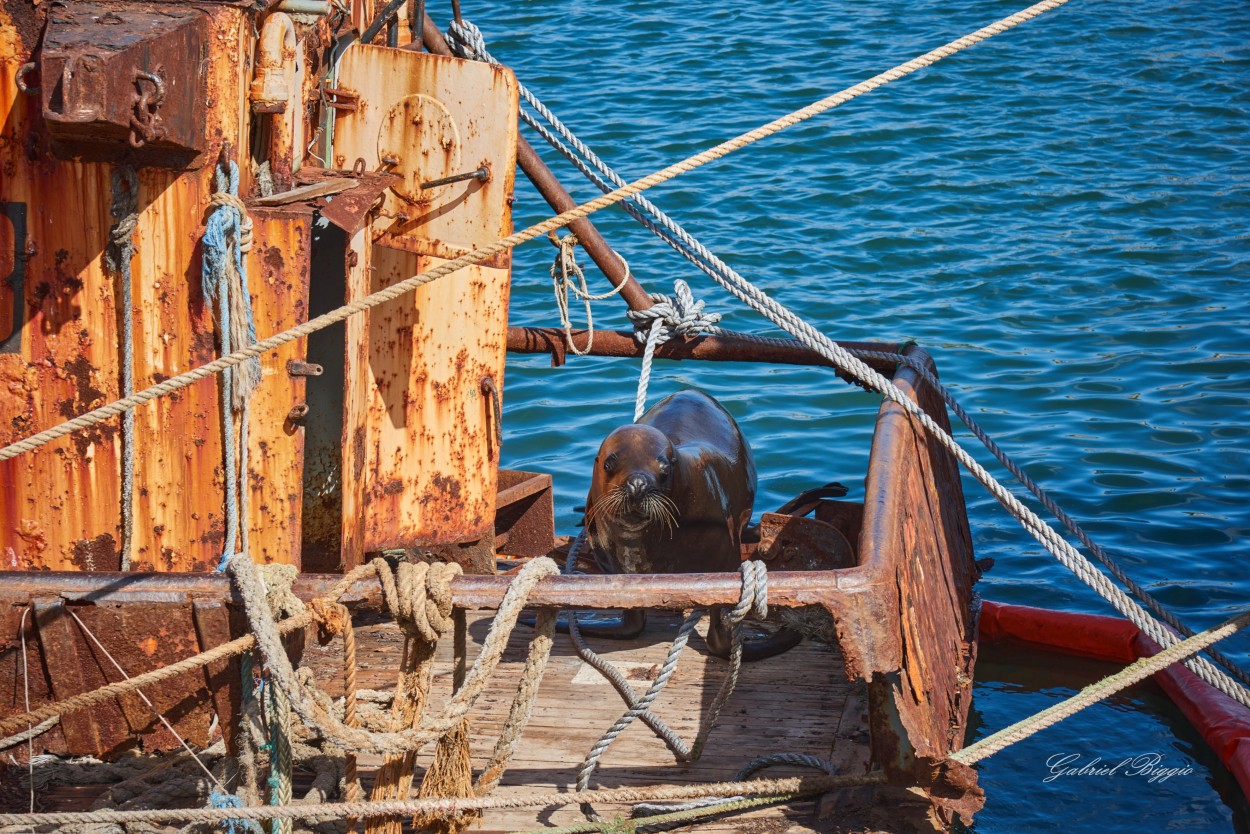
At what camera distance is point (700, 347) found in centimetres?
605

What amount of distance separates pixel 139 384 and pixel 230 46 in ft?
3.44

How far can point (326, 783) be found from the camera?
3828 mm

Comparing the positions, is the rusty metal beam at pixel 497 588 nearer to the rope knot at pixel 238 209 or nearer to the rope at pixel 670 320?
the rope knot at pixel 238 209

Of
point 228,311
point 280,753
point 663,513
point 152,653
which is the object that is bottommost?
point 663,513

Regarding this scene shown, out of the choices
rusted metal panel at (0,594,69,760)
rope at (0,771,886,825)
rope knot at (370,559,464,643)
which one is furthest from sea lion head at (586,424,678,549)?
rusted metal panel at (0,594,69,760)

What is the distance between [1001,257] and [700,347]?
6.10 metres

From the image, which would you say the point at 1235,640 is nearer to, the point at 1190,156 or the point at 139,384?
the point at 139,384

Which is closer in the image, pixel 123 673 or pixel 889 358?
pixel 123 673

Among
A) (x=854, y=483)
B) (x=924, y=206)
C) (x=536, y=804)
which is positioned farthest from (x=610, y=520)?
(x=924, y=206)

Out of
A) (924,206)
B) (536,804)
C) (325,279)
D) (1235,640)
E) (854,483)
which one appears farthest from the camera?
(924,206)

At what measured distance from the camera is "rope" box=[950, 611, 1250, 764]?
346 cm

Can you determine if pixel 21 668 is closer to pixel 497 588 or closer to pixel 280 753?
pixel 280 753

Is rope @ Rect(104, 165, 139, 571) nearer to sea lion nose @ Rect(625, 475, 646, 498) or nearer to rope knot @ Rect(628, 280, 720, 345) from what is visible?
sea lion nose @ Rect(625, 475, 646, 498)

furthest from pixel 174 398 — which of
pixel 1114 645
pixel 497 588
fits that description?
pixel 1114 645
